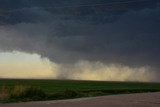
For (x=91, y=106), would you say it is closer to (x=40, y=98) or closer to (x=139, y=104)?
(x=139, y=104)

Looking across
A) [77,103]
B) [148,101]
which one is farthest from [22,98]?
[148,101]

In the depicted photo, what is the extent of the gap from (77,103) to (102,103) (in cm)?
173

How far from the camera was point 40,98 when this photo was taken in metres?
35.0

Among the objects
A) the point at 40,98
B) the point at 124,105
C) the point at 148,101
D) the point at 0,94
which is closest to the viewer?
the point at 124,105

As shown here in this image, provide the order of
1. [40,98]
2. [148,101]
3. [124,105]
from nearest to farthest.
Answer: [124,105], [148,101], [40,98]

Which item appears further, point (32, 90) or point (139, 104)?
point (32, 90)

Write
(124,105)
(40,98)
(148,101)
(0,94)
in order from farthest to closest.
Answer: (0,94) < (40,98) < (148,101) < (124,105)

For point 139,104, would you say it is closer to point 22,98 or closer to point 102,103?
point 102,103

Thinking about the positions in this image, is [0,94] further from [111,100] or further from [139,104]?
[139,104]

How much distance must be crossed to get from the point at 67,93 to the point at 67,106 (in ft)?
36.3

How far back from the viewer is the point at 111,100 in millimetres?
28062

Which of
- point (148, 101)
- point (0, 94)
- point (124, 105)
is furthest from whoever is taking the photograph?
point (0, 94)

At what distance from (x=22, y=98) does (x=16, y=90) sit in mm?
2190

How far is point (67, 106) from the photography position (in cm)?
2605
